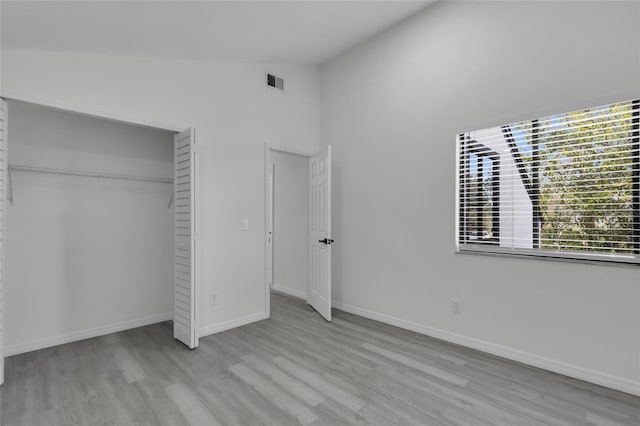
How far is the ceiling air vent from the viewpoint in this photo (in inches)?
157

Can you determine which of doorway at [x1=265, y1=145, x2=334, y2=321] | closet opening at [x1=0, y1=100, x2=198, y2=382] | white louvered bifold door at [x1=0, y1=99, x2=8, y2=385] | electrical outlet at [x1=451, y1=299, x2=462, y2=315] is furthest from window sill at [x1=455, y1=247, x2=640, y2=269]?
white louvered bifold door at [x1=0, y1=99, x2=8, y2=385]

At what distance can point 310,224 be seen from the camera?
4387 mm

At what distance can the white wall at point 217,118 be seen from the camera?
273 centimetres

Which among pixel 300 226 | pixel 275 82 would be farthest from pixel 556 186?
pixel 300 226

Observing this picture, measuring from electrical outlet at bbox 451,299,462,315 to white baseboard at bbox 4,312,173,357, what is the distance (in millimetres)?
3151

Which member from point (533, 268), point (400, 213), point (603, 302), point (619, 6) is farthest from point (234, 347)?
point (619, 6)

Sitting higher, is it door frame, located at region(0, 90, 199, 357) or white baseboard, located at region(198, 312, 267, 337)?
door frame, located at region(0, 90, 199, 357)

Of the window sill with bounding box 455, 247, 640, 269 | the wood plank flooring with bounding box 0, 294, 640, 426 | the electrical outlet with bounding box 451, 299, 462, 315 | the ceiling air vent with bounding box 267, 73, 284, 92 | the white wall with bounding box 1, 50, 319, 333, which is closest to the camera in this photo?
the wood plank flooring with bounding box 0, 294, 640, 426

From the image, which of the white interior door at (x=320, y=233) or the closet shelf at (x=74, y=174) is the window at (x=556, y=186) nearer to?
the white interior door at (x=320, y=233)

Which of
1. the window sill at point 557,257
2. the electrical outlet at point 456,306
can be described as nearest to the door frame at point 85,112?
the electrical outlet at point 456,306

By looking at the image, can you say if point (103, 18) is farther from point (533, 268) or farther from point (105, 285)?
point (533, 268)

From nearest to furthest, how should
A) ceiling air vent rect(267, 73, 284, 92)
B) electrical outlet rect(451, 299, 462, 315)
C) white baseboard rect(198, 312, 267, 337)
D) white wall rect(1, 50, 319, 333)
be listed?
white wall rect(1, 50, 319, 333), electrical outlet rect(451, 299, 462, 315), white baseboard rect(198, 312, 267, 337), ceiling air vent rect(267, 73, 284, 92)

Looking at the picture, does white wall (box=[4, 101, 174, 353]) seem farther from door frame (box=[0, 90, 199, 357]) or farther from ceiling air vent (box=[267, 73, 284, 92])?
ceiling air vent (box=[267, 73, 284, 92])

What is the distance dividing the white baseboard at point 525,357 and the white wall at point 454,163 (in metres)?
0.01
